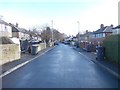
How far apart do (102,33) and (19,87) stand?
76.5 meters

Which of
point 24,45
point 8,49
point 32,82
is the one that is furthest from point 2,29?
point 32,82

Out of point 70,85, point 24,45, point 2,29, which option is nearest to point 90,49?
point 24,45

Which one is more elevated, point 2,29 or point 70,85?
point 2,29

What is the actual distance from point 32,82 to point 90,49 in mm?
32784

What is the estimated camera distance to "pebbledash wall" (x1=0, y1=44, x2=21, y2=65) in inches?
818

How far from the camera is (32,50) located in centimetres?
3669

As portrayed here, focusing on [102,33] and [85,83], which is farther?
[102,33]

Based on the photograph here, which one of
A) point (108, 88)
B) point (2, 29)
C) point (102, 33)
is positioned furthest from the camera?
point (102, 33)

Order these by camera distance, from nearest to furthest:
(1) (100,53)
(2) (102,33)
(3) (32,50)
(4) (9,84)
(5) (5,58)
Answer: (4) (9,84)
(5) (5,58)
(1) (100,53)
(3) (32,50)
(2) (102,33)

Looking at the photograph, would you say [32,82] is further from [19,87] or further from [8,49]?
[8,49]

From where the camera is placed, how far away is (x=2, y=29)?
216 ft

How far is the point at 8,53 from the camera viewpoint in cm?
2258

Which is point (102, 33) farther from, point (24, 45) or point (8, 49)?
point (8, 49)

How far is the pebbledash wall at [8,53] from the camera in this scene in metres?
20.8
